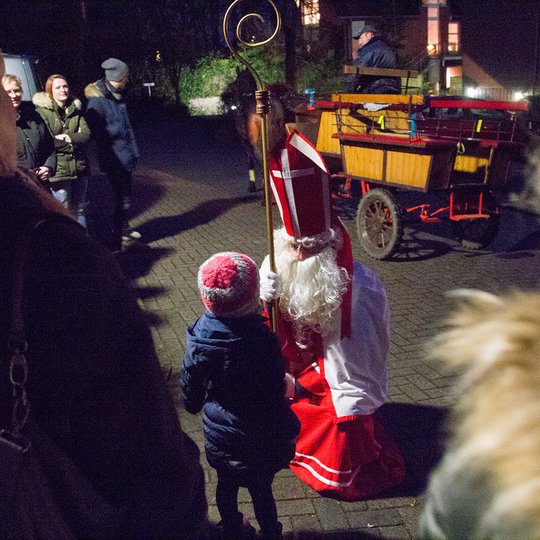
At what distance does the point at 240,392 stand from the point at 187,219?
23.4 feet

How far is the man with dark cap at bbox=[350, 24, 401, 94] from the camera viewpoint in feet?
26.2

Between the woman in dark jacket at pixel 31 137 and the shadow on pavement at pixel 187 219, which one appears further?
the shadow on pavement at pixel 187 219

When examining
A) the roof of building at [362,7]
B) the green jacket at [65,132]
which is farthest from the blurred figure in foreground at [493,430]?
the roof of building at [362,7]

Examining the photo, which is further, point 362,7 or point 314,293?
point 362,7

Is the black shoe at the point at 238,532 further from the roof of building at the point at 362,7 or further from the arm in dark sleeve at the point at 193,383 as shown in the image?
the roof of building at the point at 362,7

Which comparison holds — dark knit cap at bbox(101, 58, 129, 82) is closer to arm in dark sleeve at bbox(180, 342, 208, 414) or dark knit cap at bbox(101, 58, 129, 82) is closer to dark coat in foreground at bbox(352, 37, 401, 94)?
dark coat in foreground at bbox(352, 37, 401, 94)

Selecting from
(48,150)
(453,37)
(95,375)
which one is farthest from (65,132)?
(453,37)

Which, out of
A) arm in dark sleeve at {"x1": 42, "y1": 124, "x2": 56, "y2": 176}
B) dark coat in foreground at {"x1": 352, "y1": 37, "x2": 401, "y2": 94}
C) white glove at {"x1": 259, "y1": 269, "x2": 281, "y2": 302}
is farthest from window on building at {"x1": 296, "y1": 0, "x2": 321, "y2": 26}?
white glove at {"x1": 259, "y1": 269, "x2": 281, "y2": 302}

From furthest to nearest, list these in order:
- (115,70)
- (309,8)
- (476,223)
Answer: (309,8)
(476,223)
(115,70)

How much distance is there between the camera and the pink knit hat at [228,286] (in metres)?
2.42

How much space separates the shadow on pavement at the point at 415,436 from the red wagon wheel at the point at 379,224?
3082 mm

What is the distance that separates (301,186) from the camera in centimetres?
307

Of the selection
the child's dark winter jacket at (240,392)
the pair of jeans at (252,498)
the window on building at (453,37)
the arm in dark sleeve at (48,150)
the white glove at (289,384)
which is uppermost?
the window on building at (453,37)

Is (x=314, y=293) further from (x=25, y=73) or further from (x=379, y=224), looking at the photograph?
(x=25, y=73)
